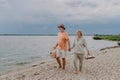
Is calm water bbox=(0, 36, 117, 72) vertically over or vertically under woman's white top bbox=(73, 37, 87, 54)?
under

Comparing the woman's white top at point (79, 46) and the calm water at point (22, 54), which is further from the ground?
the woman's white top at point (79, 46)

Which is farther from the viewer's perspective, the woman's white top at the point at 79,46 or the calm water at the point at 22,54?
the calm water at the point at 22,54

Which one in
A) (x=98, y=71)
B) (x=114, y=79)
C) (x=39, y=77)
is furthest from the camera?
(x=98, y=71)

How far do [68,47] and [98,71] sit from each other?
2194mm

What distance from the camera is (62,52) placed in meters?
13.8

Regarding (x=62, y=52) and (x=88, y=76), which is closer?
(x=88, y=76)

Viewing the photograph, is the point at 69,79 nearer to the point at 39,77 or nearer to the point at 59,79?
the point at 59,79

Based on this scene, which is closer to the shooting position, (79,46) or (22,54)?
(79,46)

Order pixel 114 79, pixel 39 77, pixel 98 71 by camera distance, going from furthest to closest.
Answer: pixel 98 71, pixel 39 77, pixel 114 79

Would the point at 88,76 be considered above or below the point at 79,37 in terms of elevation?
below

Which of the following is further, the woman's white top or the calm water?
the calm water

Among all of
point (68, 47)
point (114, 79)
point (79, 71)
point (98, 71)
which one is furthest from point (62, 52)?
point (114, 79)

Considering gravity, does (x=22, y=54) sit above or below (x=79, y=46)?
below

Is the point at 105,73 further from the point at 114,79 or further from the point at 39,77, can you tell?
the point at 39,77
